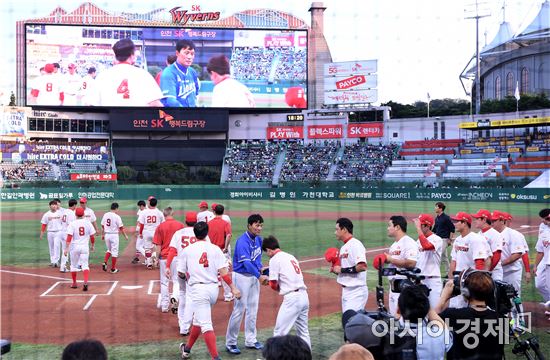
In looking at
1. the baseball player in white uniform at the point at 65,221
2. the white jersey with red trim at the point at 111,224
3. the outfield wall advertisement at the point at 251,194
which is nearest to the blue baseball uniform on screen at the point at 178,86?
the outfield wall advertisement at the point at 251,194

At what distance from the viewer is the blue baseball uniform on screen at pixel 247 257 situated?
22.5 ft

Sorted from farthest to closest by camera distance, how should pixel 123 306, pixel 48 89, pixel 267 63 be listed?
pixel 267 63, pixel 48 89, pixel 123 306

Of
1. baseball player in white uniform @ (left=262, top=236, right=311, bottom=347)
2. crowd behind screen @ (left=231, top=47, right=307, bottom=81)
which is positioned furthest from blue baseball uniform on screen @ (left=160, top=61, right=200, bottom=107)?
baseball player in white uniform @ (left=262, top=236, right=311, bottom=347)

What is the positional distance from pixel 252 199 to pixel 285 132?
591 inches

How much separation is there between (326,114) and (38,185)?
25690 mm

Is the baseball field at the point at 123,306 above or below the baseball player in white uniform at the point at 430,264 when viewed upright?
below

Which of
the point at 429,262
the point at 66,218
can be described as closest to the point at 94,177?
the point at 66,218

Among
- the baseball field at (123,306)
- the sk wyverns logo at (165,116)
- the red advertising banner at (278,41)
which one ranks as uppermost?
the red advertising banner at (278,41)

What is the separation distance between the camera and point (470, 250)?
6957 millimetres

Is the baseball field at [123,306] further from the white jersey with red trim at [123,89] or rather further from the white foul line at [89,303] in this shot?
the white jersey with red trim at [123,89]

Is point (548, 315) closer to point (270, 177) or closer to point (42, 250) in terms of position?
point (42, 250)

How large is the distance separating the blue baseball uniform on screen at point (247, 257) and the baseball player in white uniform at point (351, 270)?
3.72ft

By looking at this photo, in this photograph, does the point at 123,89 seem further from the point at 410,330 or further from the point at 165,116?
the point at 410,330

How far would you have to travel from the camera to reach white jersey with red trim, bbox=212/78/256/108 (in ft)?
163
